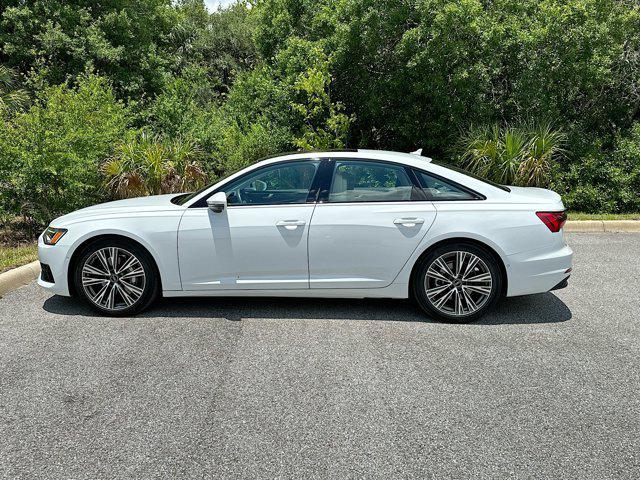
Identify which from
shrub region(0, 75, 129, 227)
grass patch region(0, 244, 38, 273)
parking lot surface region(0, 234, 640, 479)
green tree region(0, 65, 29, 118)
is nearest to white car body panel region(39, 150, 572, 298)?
parking lot surface region(0, 234, 640, 479)

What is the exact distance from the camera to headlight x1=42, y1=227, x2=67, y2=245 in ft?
18.4

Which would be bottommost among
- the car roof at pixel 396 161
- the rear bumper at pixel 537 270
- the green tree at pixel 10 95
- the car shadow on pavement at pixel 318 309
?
the car shadow on pavement at pixel 318 309

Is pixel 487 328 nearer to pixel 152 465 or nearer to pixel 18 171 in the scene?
pixel 152 465

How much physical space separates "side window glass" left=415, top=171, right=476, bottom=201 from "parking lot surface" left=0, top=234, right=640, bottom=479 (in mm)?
1160

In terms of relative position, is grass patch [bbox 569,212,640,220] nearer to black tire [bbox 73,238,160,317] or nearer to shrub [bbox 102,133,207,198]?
shrub [bbox 102,133,207,198]

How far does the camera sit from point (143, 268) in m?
5.52

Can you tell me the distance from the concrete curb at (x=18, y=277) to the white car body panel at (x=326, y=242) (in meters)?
1.38

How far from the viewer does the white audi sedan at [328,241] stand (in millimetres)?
5344

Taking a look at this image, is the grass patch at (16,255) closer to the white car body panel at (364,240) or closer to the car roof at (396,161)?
the car roof at (396,161)

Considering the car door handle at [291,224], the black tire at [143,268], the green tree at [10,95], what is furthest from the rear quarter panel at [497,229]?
the green tree at [10,95]

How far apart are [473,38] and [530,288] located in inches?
317

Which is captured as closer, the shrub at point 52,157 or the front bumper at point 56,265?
the front bumper at point 56,265

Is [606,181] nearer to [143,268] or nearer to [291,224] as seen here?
[291,224]

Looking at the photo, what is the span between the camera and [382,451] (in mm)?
3293
